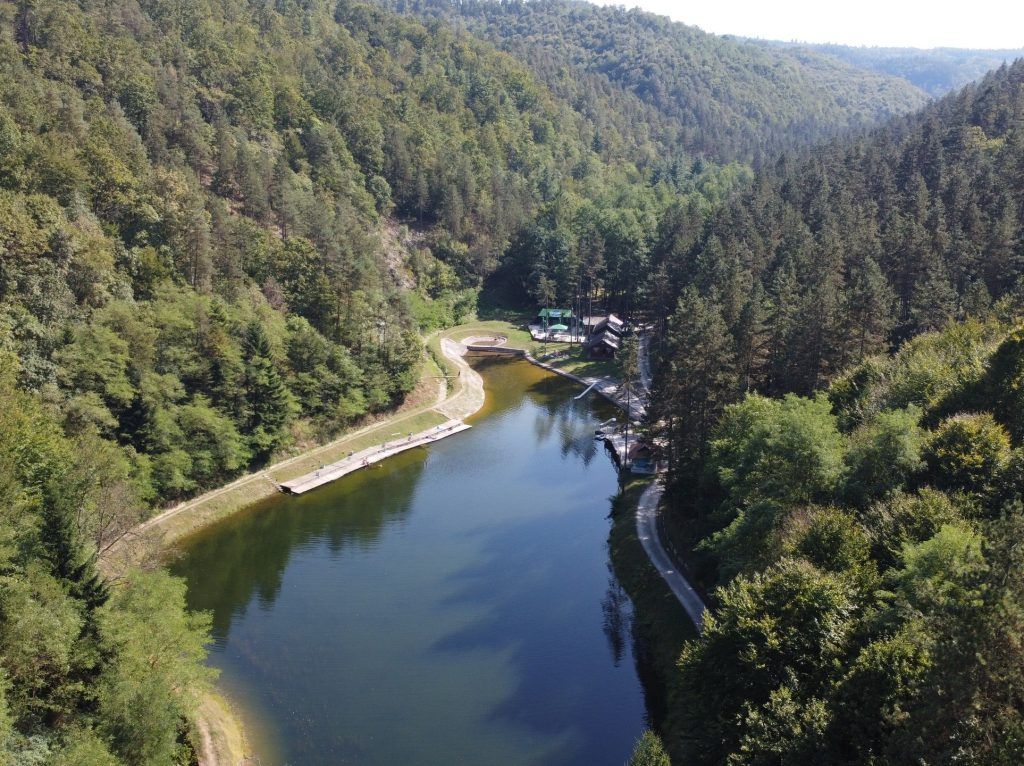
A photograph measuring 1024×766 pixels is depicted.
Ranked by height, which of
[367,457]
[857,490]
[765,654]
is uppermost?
[857,490]

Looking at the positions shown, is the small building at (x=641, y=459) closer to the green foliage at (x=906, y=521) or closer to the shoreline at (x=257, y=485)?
the shoreline at (x=257, y=485)

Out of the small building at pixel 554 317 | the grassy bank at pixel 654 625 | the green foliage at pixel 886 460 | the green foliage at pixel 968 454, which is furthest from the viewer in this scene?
the small building at pixel 554 317

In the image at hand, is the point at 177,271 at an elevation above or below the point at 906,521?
above

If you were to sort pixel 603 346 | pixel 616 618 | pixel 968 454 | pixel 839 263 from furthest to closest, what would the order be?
pixel 603 346 < pixel 839 263 < pixel 616 618 < pixel 968 454

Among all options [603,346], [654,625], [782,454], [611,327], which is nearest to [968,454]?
[782,454]

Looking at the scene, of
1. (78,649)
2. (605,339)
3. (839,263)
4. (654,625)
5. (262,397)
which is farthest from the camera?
(605,339)

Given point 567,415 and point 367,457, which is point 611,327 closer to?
point 567,415

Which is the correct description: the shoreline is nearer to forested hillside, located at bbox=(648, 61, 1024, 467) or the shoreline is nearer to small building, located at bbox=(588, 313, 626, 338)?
small building, located at bbox=(588, 313, 626, 338)

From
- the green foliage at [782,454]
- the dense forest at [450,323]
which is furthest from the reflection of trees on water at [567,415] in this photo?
the green foliage at [782,454]
